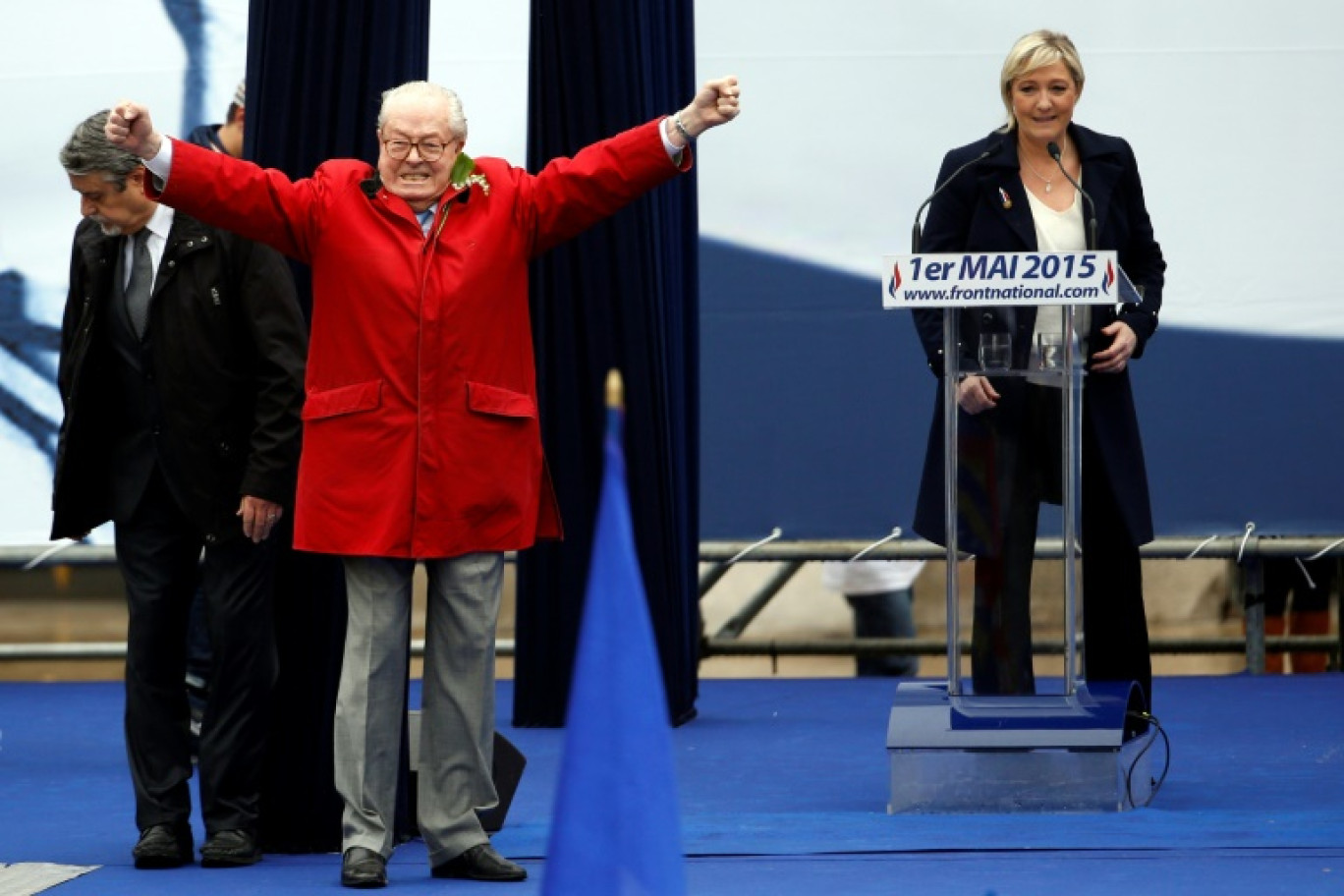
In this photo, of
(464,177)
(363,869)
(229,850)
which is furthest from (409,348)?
(229,850)

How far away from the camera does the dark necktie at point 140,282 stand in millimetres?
4953

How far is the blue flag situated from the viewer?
2797 millimetres

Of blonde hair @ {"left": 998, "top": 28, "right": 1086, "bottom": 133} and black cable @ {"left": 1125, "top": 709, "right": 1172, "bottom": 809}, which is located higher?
blonde hair @ {"left": 998, "top": 28, "right": 1086, "bottom": 133}

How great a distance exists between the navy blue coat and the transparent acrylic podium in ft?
0.32

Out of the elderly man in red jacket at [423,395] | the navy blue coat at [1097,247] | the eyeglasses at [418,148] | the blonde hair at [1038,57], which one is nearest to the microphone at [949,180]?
the navy blue coat at [1097,247]

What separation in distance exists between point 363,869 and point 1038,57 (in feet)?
7.61

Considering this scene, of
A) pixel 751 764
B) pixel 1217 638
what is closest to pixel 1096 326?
pixel 751 764

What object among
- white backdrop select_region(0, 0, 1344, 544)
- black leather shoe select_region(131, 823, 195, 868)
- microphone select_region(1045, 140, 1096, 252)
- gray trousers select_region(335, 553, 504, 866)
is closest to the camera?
gray trousers select_region(335, 553, 504, 866)

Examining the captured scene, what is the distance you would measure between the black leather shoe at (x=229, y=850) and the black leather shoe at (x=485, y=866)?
1.62ft

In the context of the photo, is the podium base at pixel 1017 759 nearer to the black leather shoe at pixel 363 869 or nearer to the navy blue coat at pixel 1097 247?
the navy blue coat at pixel 1097 247

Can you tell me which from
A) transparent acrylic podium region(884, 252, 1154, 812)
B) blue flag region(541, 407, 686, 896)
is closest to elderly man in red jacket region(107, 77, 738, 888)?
transparent acrylic podium region(884, 252, 1154, 812)

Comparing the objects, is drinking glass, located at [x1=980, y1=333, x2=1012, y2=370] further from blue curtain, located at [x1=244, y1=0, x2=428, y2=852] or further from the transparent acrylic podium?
blue curtain, located at [x1=244, y1=0, x2=428, y2=852]

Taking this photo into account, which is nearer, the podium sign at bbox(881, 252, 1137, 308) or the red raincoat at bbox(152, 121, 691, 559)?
the red raincoat at bbox(152, 121, 691, 559)

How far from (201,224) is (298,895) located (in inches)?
55.3
